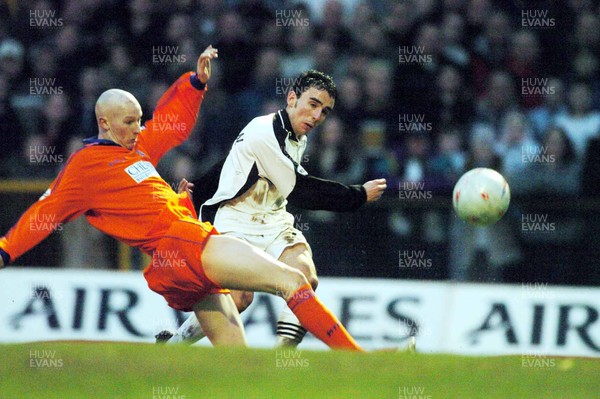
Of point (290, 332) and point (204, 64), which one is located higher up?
point (204, 64)

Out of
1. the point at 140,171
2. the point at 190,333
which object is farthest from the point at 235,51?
the point at 140,171

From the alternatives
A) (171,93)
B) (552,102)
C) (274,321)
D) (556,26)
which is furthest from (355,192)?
(556,26)

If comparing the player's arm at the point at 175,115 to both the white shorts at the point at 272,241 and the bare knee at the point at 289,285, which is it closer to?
the white shorts at the point at 272,241

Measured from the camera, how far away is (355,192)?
744cm

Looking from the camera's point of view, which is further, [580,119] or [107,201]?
[580,119]

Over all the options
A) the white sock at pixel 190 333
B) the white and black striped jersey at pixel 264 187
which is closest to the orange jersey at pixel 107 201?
the white and black striped jersey at pixel 264 187

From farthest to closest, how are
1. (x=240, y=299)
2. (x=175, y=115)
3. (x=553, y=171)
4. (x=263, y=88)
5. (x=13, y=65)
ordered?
(x=13, y=65) → (x=263, y=88) → (x=553, y=171) → (x=240, y=299) → (x=175, y=115)

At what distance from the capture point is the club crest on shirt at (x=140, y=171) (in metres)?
6.66

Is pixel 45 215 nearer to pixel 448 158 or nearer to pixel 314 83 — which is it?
pixel 314 83

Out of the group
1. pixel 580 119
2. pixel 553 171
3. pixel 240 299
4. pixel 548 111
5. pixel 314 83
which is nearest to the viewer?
pixel 314 83

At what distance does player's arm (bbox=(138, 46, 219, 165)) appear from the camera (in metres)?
7.25

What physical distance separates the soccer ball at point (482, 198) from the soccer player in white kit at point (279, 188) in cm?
79

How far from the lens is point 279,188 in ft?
24.7

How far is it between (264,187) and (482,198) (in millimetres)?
1566
